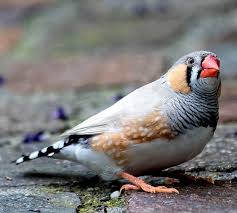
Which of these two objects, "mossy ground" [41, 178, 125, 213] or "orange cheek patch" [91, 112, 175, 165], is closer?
"mossy ground" [41, 178, 125, 213]

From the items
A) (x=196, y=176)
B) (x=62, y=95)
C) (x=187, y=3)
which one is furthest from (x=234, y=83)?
(x=187, y=3)

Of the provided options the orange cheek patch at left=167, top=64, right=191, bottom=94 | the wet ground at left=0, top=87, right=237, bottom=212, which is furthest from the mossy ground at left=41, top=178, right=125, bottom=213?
the orange cheek patch at left=167, top=64, right=191, bottom=94

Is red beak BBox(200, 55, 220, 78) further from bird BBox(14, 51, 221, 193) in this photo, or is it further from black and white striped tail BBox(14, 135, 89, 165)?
black and white striped tail BBox(14, 135, 89, 165)

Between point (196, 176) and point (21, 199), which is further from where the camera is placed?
point (196, 176)

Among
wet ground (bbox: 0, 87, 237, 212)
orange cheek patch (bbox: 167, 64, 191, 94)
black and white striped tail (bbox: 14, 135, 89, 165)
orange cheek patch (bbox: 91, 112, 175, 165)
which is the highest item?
orange cheek patch (bbox: 167, 64, 191, 94)

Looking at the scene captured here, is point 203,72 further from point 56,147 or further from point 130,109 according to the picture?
point 56,147

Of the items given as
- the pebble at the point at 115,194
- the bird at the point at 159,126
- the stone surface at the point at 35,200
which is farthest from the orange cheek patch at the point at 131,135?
the stone surface at the point at 35,200

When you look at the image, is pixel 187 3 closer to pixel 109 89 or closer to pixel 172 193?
pixel 109 89

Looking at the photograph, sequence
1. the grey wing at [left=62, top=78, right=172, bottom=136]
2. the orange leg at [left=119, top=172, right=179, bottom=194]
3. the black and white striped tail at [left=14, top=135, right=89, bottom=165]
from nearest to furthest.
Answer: the orange leg at [left=119, top=172, right=179, bottom=194], the grey wing at [left=62, top=78, right=172, bottom=136], the black and white striped tail at [left=14, top=135, right=89, bottom=165]
